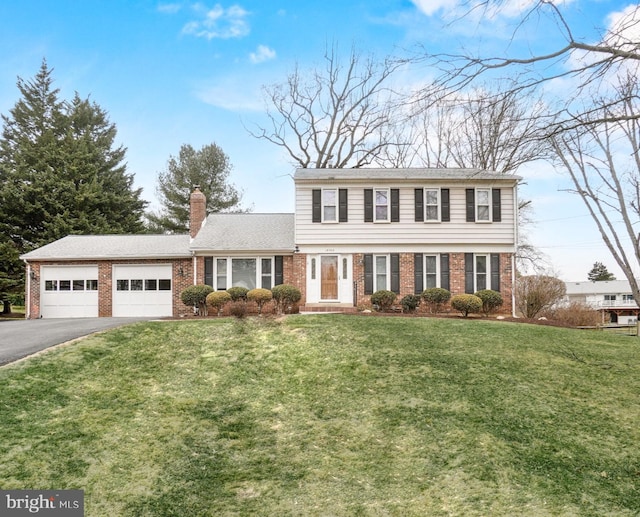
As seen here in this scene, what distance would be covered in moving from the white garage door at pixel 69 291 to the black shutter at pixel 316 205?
9431 millimetres

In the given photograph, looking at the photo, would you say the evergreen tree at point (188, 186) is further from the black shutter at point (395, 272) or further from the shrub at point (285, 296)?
the black shutter at point (395, 272)

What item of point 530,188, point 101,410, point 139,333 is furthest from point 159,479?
point 530,188

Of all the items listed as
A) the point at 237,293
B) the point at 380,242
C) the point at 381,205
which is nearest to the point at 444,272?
the point at 380,242

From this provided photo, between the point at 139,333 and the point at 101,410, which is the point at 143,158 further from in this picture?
the point at 101,410

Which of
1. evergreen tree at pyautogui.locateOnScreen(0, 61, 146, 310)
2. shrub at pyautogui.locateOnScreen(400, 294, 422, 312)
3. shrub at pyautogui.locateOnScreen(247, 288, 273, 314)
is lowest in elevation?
shrub at pyautogui.locateOnScreen(400, 294, 422, 312)

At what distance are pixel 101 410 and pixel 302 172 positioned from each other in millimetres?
12444

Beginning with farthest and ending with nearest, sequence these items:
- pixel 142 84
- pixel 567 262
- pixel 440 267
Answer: pixel 567 262
pixel 440 267
pixel 142 84

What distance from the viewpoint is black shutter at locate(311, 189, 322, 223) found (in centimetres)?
1700

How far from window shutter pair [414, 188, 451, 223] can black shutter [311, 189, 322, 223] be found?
3.66 metres

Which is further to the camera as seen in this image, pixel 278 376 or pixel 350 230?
pixel 350 230

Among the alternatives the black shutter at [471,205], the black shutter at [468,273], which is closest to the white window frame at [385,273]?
the black shutter at [468,273]

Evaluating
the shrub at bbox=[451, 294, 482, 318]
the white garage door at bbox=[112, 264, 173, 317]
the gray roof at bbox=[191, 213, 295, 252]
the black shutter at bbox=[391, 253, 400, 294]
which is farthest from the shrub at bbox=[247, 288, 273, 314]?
the shrub at bbox=[451, 294, 482, 318]

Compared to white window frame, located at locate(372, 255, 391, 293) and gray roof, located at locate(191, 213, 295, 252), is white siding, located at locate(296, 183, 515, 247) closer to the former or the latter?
white window frame, located at locate(372, 255, 391, 293)

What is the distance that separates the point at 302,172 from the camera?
686 inches
